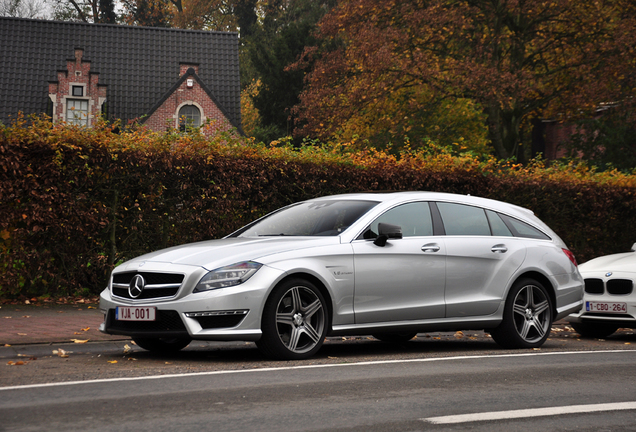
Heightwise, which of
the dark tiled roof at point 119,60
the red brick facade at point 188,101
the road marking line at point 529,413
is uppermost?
the dark tiled roof at point 119,60

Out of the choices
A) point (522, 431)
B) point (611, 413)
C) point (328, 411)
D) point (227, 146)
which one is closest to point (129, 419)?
point (328, 411)

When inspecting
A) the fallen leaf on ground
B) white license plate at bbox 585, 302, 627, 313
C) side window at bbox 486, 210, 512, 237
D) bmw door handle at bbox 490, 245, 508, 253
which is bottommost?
the fallen leaf on ground

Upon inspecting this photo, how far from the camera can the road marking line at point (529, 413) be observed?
17.3 ft

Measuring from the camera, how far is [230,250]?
7637 millimetres

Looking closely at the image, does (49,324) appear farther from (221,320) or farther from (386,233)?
(386,233)

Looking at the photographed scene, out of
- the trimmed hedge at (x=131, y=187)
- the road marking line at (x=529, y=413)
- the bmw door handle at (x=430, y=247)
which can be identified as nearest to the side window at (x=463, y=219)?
the bmw door handle at (x=430, y=247)

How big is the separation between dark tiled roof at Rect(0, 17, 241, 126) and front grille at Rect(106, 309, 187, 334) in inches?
1270

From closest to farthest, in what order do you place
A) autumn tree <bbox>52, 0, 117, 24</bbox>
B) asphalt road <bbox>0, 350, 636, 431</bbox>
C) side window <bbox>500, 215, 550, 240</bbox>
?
asphalt road <bbox>0, 350, 636, 431</bbox>, side window <bbox>500, 215, 550, 240</bbox>, autumn tree <bbox>52, 0, 117, 24</bbox>

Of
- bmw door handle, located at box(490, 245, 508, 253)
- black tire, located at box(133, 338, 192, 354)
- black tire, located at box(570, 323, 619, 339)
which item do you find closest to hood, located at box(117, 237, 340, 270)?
black tire, located at box(133, 338, 192, 354)

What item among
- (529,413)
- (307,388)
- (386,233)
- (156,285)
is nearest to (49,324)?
(156,285)

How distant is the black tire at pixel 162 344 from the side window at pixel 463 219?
3124 millimetres

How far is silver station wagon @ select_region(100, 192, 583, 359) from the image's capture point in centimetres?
730

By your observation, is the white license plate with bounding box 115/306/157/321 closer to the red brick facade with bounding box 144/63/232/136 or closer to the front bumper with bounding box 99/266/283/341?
the front bumper with bounding box 99/266/283/341

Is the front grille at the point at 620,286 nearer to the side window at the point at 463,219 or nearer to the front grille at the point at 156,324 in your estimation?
the side window at the point at 463,219
